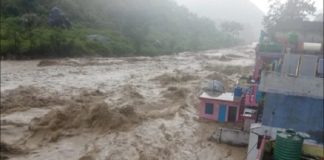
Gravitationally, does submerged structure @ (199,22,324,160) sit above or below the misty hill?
below

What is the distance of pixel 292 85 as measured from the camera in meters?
6.80

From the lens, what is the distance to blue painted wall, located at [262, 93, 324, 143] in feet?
22.5

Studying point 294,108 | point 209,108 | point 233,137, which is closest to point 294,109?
point 294,108

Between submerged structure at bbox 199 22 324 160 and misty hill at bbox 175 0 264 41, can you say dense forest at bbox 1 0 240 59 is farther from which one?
misty hill at bbox 175 0 264 41

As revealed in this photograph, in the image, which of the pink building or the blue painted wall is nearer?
the blue painted wall

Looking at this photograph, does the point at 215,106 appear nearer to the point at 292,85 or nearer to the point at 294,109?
the point at 294,109

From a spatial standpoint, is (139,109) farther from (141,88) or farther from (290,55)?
(290,55)

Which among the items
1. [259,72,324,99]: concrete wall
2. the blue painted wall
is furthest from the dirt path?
[259,72,324,99]: concrete wall

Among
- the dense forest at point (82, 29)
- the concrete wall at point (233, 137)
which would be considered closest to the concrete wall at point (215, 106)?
the concrete wall at point (233, 137)

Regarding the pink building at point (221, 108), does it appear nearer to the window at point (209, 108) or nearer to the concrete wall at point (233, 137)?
the window at point (209, 108)

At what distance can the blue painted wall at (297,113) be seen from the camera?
685 centimetres

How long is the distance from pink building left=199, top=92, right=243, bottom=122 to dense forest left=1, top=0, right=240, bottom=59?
13.6m

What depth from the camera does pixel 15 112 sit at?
10.9 metres

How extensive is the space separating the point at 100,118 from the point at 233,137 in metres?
4.26
